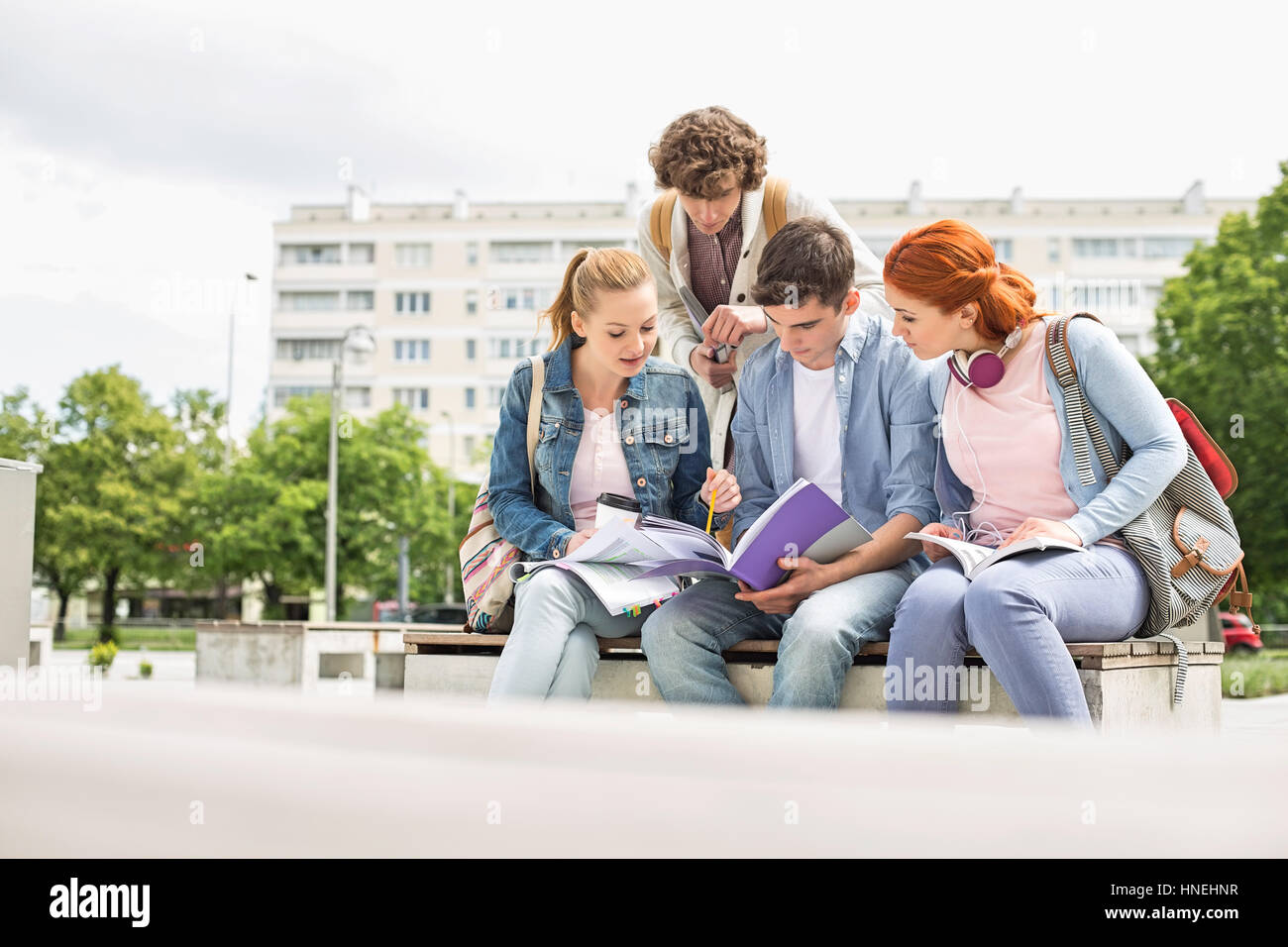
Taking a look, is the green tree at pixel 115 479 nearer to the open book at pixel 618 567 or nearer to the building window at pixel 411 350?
the building window at pixel 411 350

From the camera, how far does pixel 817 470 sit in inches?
126

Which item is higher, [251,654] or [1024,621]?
[1024,621]

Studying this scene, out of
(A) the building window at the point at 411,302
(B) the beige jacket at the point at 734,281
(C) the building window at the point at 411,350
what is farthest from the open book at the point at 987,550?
(A) the building window at the point at 411,302

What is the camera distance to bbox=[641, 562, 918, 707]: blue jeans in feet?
8.47

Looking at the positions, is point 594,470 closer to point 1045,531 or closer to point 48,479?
point 1045,531

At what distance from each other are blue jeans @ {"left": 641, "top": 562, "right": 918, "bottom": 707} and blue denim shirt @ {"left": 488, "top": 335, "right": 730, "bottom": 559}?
1.37 ft

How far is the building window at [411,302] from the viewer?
56.2 meters

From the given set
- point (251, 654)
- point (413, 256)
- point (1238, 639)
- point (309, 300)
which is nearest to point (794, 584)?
point (251, 654)

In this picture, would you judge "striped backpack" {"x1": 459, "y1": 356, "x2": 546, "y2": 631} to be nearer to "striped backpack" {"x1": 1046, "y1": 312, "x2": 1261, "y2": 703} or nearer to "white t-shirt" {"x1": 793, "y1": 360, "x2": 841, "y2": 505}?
"white t-shirt" {"x1": 793, "y1": 360, "x2": 841, "y2": 505}

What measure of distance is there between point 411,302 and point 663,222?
5382 cm

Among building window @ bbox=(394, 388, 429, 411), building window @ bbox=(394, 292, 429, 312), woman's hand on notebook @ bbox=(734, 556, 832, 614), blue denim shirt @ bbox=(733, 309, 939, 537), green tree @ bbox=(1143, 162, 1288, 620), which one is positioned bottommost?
woman's hand on notebook @ bbox=(734, 556, 832, 614)

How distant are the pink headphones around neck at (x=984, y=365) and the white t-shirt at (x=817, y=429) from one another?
0.40m

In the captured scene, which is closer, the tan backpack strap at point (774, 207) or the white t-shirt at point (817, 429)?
the white t-shirt at point (817, 429)

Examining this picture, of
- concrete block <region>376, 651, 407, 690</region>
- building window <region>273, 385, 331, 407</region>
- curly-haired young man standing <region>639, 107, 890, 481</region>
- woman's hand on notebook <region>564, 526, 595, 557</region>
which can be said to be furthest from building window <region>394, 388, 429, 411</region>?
woman's hand on notebook <region>564, 526, 595, 557</region>
